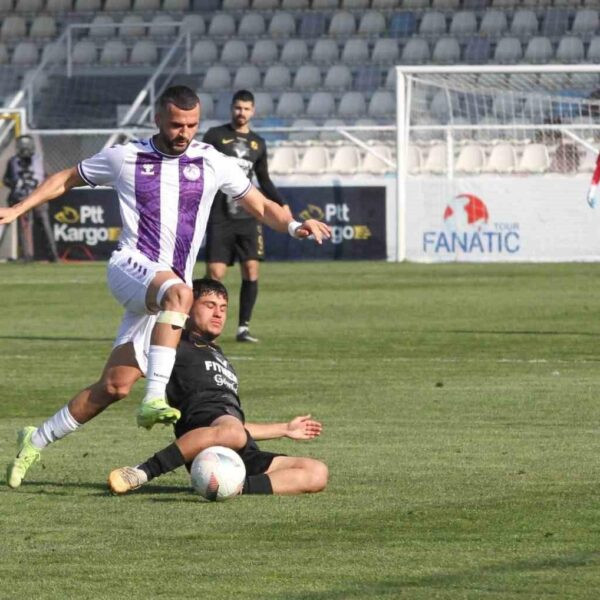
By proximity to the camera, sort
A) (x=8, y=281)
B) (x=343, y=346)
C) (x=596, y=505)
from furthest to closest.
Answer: (x=8, y=281)
(x=343, y=346)
(x=596, y=505)

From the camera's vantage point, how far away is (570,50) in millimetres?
35812

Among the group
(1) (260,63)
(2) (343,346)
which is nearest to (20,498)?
(2) (343,346)

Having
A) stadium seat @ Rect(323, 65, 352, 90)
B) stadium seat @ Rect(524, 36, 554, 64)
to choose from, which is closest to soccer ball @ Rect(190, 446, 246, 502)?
stadium seat @ Rect(524, 36, 554, 64)

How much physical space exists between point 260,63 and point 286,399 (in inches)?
1085

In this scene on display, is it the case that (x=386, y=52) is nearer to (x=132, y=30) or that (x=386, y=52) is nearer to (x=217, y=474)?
(x=132, y=30)

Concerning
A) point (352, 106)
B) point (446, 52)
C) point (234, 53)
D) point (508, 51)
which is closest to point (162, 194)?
point (352, 106)

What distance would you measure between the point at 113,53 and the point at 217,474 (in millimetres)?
32564

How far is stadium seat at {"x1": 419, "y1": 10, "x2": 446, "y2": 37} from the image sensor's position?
123 feet

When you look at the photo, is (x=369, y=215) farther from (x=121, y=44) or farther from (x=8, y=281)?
(x=121, y=44)

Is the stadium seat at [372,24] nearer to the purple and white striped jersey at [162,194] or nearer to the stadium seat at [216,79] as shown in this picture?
the stadium seat at [216,79]

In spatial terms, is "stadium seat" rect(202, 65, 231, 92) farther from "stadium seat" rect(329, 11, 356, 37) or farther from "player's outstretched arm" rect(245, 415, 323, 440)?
"player's outstretched arm" rect(245, 415, 323, 440)

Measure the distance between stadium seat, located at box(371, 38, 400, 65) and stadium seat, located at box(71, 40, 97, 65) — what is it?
6.30 m

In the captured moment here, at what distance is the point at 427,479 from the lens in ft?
25.2

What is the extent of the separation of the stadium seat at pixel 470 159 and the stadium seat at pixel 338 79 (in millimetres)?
5460
